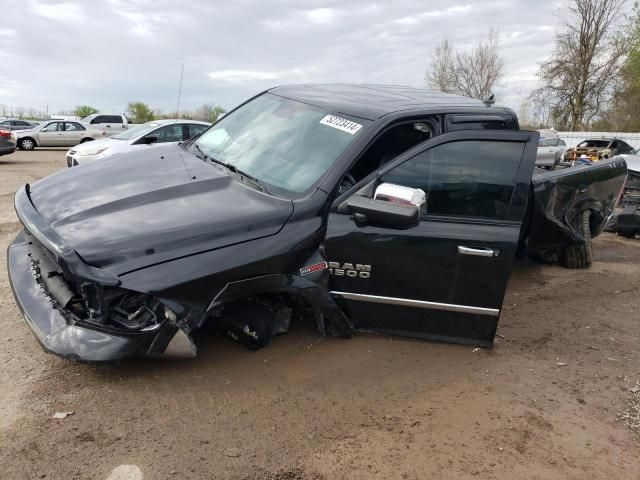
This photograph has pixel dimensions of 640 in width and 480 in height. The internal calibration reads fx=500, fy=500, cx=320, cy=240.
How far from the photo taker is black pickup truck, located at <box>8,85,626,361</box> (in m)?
2.60

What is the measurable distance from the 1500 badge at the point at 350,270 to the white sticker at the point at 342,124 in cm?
91

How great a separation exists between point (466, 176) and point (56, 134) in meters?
24.4

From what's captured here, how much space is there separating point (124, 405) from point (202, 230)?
1008 mm

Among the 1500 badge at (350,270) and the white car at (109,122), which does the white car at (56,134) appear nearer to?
the white car at (109,122)

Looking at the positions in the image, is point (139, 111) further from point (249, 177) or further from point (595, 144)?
point (249, 177)

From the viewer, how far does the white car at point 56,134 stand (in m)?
23.0

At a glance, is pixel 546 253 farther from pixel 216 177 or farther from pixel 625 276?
pixel 216 177

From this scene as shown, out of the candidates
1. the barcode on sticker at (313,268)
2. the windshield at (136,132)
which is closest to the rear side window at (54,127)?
the windshield at (136,132)

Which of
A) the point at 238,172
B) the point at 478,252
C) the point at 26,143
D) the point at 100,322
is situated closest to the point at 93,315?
the point at 100,322

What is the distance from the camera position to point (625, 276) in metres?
5.78

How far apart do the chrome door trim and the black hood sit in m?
0.71

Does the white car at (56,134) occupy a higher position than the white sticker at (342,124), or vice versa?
the white sticker at (342,124)

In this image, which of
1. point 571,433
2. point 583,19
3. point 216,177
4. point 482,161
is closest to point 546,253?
point 482,161

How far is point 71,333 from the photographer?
2.56 m
